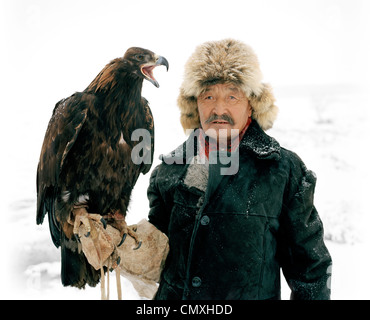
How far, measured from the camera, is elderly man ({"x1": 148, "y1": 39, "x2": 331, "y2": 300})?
189 centimetres

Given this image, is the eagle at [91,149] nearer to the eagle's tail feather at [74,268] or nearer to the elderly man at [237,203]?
the eagle's tail feather at [74,268]

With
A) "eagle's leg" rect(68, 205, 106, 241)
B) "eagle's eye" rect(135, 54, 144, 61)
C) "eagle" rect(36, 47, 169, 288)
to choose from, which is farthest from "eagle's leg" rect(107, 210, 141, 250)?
"eagle's eye" rect(135, 54, 144, 61)

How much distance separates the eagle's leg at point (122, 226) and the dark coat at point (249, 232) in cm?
18

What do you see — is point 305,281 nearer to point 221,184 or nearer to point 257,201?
point 257,201

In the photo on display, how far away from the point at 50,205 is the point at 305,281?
1.39 m

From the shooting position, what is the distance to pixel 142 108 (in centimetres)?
219

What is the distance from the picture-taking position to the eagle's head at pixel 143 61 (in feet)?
6.66

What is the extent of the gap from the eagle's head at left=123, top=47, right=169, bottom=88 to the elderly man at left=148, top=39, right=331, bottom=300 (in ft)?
0.53

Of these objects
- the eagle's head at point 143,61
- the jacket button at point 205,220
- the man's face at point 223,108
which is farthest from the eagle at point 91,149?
the jacket button at point 205,220

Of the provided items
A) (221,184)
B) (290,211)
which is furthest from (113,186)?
(290,211)

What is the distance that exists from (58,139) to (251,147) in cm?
96
